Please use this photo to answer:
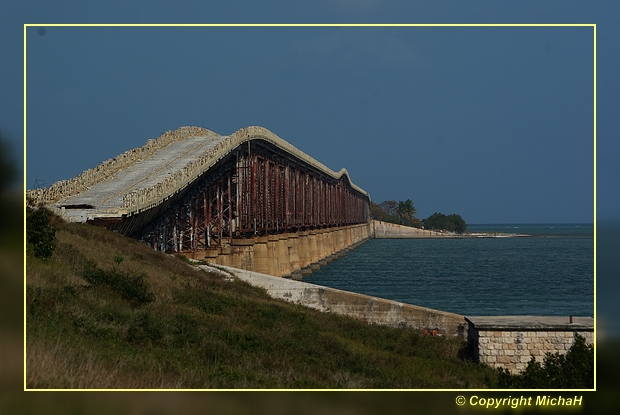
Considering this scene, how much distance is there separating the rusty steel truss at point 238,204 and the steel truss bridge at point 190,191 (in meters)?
0.07

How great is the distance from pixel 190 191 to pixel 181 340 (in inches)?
1041

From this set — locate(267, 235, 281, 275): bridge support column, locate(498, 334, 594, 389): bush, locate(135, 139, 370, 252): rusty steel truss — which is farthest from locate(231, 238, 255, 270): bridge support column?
locate(498, 334, 594, 389): bush

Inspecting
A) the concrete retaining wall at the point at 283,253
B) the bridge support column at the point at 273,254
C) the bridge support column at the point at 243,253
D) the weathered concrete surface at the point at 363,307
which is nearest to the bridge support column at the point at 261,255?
the concrete retaining wall at the point at 283,253

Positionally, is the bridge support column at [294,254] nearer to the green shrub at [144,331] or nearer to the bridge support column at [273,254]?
the bridge support column at [273,254]

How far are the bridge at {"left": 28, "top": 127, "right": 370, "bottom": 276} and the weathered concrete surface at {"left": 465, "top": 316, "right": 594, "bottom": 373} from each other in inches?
595

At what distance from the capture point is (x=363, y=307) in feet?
95.8

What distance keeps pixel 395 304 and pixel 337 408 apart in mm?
20758

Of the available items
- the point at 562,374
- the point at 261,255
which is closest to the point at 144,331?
the point at 562,374

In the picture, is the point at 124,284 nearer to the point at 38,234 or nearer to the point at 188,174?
the point at 38,234

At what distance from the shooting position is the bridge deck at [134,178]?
28634mm

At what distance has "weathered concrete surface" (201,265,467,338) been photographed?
26094 mm

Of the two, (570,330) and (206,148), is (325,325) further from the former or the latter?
(206,148)
